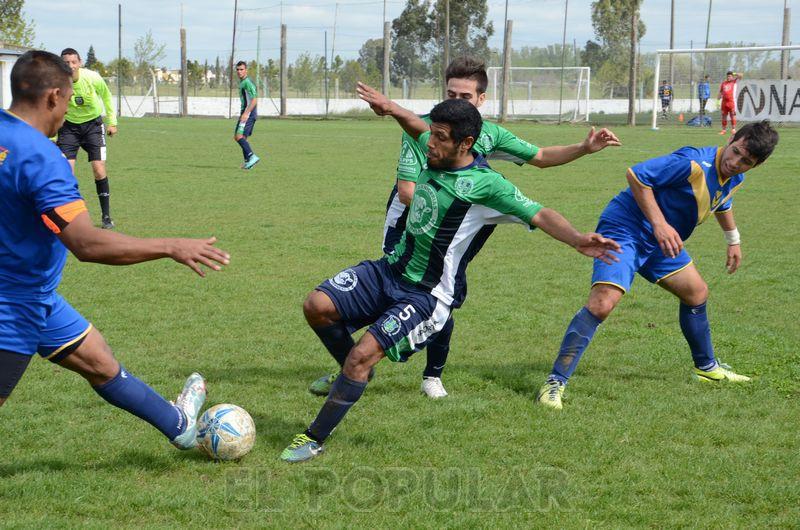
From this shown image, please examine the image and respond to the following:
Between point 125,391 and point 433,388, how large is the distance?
207cm

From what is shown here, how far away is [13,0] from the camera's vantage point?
186ft

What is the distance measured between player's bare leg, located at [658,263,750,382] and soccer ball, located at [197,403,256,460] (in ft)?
9.73

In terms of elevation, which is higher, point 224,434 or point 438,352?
point 438,352

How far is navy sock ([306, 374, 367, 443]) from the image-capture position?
4.50 metres

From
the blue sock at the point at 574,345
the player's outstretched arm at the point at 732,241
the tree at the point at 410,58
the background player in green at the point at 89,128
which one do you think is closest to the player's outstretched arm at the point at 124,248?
the blue sock at the point at 574,345

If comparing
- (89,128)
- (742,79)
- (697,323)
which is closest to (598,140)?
(697,323)

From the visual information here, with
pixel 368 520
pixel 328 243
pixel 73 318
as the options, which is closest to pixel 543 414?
pixel 368 520

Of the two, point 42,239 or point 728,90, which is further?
point 728,90

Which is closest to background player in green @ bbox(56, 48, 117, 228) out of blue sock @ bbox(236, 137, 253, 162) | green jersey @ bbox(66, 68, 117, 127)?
green jersey @ bbox(66, 68, 117, 127)

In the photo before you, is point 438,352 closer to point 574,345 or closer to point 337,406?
point 574,345

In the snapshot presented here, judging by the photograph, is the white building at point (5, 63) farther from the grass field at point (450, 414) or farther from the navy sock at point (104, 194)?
the grass field at point (450, 414)

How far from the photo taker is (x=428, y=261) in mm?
4750

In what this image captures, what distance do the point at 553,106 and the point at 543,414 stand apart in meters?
41.0

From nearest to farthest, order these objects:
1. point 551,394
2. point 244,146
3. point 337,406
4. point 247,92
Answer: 1. point 337,406
2. point 551,394
3. point 244,146
4. point 247,92
